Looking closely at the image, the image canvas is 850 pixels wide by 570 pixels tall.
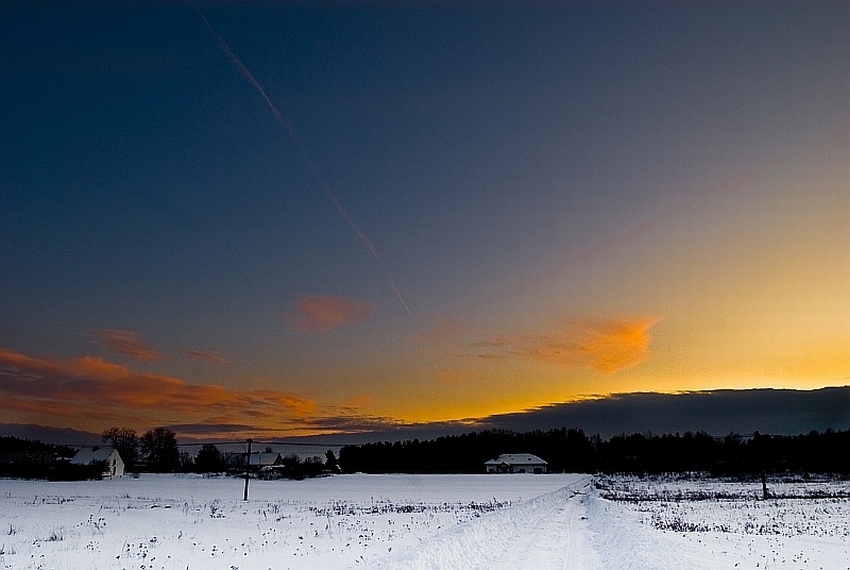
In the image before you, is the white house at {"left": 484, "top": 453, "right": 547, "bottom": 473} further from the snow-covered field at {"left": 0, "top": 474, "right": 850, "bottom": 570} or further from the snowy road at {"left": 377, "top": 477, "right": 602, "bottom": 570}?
the snowy road at {"left": 377, "top": 477, "right": 602, "bottom": 570}

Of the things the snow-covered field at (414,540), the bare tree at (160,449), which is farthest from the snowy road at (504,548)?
the bare tree at (160,449)

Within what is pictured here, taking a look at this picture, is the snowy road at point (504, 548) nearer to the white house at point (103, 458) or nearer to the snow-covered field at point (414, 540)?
the snow-covered field at point (414, 540)

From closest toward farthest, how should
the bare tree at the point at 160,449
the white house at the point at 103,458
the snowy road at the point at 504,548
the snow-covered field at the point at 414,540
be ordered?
the snowy road at the point at 504,548, the snow-covered field at the point at 414,540, the white house at the point at 103,458, the bare tree at the point at 160,449

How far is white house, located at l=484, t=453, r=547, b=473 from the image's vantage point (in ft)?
611

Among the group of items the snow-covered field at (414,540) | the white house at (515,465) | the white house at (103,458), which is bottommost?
the white house at (515,465)

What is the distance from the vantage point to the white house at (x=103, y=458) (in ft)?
374

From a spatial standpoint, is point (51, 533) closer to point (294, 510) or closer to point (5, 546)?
point (5, 546)

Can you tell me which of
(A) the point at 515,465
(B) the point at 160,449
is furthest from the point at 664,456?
(B) the point at 160,449

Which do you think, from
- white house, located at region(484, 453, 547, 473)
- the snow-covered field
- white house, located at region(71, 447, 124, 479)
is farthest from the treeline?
white house, located at region(71, 447, 124, 479)

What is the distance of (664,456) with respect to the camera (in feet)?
513

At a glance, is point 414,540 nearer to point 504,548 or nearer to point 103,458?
point 504,548

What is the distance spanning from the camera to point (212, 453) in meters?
150

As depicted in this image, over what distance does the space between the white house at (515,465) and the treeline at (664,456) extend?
356 centimetres

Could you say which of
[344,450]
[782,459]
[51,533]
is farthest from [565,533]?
[344,450]
